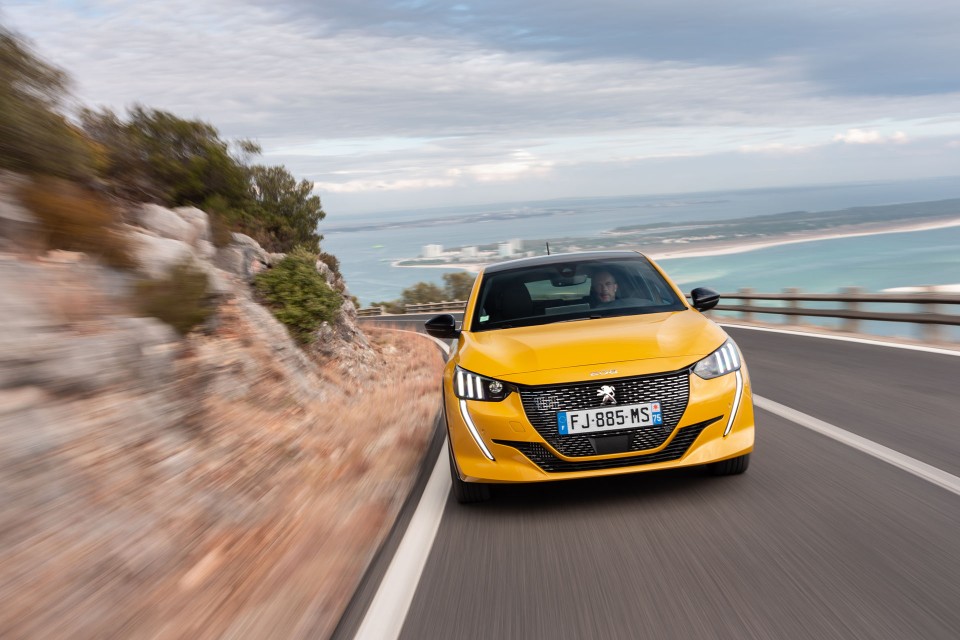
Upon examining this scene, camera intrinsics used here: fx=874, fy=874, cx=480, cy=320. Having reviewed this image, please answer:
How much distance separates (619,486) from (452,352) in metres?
1.65

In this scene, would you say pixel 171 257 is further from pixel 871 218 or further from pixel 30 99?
pixel 871 218

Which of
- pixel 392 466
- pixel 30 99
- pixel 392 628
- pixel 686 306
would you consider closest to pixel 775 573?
pixel 392 628

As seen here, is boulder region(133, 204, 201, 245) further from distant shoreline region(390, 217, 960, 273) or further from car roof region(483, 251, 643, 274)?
distant shoreline region(390, 217, 960, 273)

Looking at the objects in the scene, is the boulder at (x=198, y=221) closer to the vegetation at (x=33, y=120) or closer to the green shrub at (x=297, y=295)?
the green shrub at (x=297, y=295)

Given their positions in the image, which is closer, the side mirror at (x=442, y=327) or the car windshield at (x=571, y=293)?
the car windshield at (x=571, y=293)

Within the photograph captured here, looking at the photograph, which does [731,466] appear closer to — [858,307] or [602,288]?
[602,288]

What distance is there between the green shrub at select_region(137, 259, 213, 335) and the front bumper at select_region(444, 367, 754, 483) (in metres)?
3.74

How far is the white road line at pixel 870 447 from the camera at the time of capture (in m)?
5.04

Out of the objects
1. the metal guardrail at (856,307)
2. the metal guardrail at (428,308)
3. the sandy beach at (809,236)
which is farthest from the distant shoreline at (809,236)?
the metal guardrail at (856,307)

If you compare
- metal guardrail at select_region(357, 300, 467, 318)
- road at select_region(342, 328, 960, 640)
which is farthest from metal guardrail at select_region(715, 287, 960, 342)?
metal guardrail at select_region(357, 300, 467, 318)

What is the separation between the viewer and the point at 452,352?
6414 mm

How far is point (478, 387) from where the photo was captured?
5.15m

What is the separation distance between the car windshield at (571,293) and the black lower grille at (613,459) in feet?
4.80

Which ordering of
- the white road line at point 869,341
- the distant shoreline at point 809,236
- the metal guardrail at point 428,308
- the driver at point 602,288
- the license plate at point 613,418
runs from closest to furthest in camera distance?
the license plate at point 613,418, the driver at point 602,288, the white road line at point 869,341, the metal guardrail at point 428,308, the distant shoreline at point 809,236
